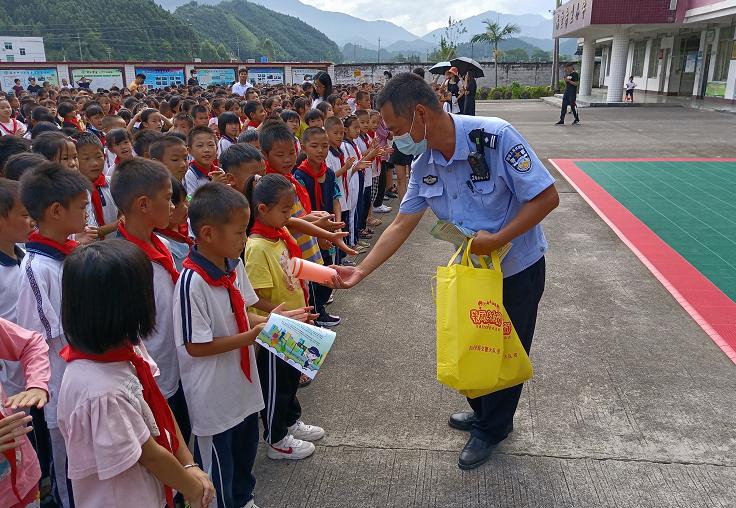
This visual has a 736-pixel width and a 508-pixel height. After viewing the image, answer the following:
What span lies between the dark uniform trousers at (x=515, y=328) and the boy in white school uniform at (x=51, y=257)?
5.87ft

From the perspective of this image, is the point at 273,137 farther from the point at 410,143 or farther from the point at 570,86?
the point at 570,86

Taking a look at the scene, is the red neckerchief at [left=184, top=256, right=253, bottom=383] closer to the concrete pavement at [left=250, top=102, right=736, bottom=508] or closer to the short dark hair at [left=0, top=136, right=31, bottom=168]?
the concrete pavement at [left=250, top=102, right=736, bottom=508]

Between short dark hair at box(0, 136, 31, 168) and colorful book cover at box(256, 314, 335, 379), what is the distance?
8.50ft

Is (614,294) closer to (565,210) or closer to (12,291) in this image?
(565,210)

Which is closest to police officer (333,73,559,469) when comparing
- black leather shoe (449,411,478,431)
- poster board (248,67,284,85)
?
black leather shoe (449,411,478,431)

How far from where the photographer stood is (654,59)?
93.0ft

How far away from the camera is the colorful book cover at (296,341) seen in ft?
6.16

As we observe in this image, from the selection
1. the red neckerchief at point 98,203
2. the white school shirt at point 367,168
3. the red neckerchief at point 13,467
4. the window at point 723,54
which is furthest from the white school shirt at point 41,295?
the window at point 723,54

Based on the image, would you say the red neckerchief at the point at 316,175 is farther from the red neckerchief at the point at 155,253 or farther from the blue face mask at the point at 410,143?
the red neckerchief at the point at 155,253

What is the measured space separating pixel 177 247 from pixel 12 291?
2.55 ft

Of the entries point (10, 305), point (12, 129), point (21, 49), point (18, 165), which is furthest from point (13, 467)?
point (21, 49)

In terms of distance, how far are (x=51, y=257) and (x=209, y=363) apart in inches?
28.3

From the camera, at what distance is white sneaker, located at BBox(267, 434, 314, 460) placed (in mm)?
2705

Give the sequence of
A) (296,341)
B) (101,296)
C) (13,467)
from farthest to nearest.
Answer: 1. (296,341)
2. (13,467)
3. (101,296)
